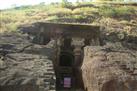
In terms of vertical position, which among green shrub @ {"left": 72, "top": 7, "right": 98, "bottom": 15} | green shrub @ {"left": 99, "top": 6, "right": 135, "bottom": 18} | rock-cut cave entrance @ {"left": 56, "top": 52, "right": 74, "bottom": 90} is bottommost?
rock-cut cave entrance @ {"left": 56, "top": 52, "right": 74, "bottom": 90}

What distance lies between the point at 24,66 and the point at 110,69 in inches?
86.9

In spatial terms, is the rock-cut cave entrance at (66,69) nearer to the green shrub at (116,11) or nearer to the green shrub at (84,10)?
the green shrub at (84,10)

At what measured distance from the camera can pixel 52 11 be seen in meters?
20.8

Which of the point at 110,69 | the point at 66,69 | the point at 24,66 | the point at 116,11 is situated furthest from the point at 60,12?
the point at 24,66

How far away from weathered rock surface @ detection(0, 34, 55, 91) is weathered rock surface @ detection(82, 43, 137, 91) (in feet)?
4.11

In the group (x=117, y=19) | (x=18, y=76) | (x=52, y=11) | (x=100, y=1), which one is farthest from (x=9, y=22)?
(x=18, y=76)

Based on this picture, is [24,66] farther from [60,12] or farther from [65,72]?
[60,12]

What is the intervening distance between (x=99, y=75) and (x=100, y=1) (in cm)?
1633

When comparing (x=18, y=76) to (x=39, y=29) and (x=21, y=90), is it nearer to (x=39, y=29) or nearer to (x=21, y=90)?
(x=21, y=90)

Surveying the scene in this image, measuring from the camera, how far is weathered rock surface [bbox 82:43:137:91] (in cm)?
856

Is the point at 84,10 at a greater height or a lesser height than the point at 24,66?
lesser

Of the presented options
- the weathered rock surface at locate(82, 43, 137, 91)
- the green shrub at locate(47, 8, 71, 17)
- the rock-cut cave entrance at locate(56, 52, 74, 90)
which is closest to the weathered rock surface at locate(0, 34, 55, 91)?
the weathered rock surface at locate(82, 43, 137, 91)

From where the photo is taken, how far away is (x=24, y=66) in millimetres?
8195

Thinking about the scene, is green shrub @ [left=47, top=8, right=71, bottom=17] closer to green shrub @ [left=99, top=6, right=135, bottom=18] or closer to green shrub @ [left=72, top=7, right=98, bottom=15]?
green shrub @ [left=72, top=7, right=98, bottom=15]
